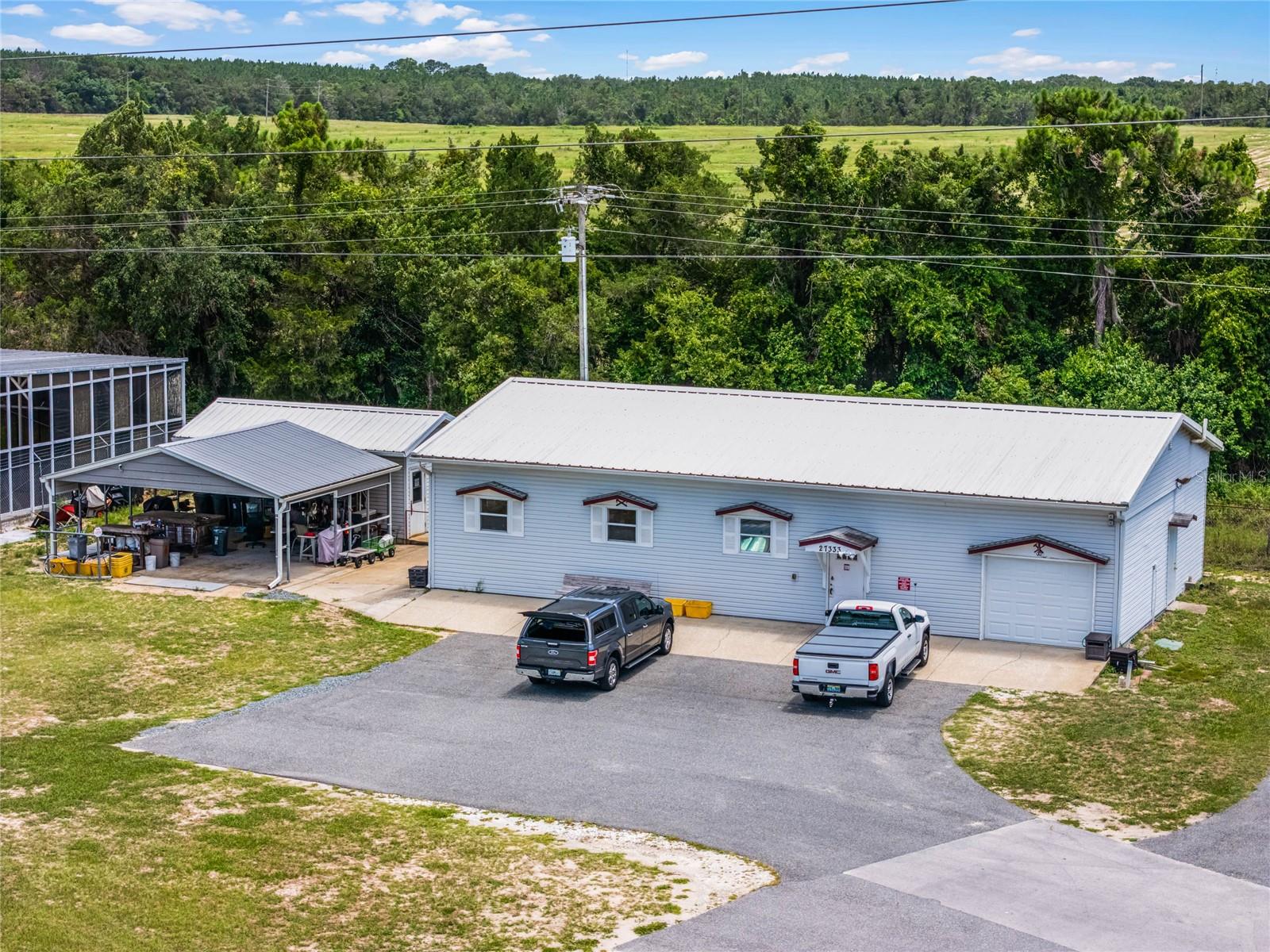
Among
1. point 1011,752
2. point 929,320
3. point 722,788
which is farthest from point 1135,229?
point 722,788

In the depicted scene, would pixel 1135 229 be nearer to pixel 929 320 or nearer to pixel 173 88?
pixel 929 320

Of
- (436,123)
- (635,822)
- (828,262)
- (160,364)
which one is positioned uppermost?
(436,123)

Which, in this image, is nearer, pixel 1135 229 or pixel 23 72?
pixel 1135 229

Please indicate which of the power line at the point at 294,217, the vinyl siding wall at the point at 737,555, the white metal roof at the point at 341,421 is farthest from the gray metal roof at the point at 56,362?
the vinyl siding wall at the point at 737,555

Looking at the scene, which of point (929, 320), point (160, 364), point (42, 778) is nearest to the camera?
point (42, 778)

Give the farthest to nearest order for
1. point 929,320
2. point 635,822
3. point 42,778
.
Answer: point 929,320 → point 42,778 → point 635,822

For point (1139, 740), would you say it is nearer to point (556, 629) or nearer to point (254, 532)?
point (556, 629)
